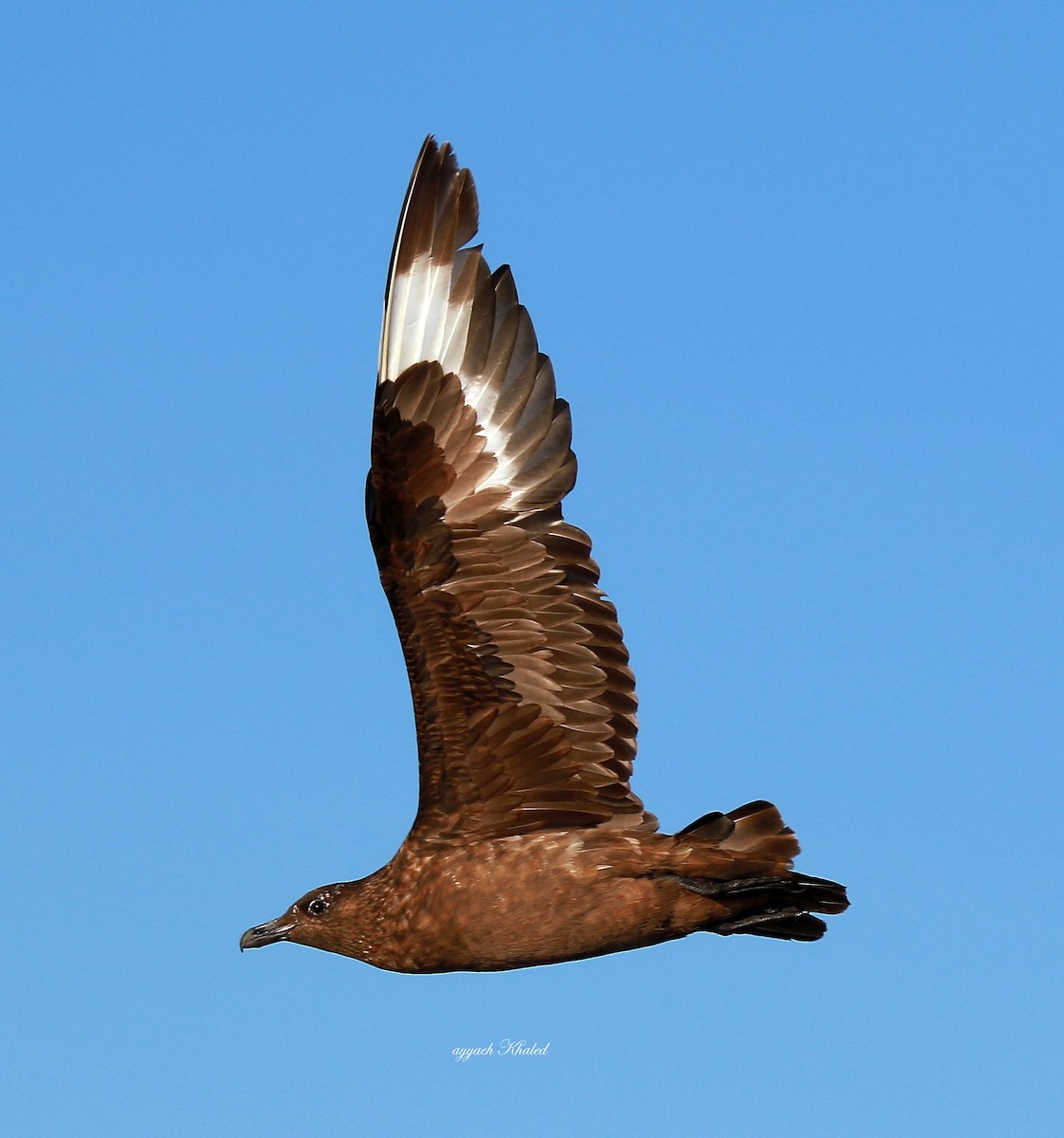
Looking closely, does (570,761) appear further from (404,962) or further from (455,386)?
(455,386)

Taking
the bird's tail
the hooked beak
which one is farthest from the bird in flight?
the hooked beak

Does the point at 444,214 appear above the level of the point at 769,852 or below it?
above

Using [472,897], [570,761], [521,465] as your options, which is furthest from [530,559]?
[472,897]

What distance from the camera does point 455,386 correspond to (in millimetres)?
8258

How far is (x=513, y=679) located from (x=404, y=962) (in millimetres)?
1369

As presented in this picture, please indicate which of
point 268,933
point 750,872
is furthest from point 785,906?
point 268,933

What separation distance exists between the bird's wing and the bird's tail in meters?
0.29

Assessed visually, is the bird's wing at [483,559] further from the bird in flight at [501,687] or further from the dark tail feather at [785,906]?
the dark tail feather at [785,906]

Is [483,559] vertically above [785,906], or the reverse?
[483,559]

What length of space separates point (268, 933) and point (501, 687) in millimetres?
1816

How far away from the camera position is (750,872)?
8047mm

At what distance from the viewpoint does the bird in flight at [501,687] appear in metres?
7.96

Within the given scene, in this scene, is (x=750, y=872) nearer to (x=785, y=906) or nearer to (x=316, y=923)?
(x=785, y=906)

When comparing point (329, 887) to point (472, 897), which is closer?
point (472, 897)
